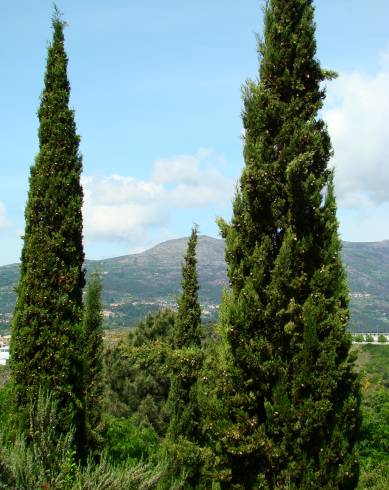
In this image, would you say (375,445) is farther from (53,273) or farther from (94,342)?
(53,273)

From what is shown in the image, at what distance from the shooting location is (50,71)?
12.3 meters

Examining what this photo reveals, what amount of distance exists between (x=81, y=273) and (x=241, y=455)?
5.59m

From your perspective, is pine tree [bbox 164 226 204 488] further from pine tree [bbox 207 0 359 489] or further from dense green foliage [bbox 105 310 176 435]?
pine tree [bbox 207 0 359 489]

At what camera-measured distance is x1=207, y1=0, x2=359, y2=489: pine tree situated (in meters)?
7.83

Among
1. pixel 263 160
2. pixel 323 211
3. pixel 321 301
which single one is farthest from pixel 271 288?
pixel 263 160

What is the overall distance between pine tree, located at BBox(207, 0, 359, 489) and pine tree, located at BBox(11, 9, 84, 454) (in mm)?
3862

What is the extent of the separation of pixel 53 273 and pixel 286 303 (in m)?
5.34

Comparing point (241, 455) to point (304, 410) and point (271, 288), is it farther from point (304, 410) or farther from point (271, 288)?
point (271, 288)

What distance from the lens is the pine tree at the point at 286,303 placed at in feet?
25.7

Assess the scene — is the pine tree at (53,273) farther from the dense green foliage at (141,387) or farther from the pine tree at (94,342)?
the dense green foliage at (141,387)

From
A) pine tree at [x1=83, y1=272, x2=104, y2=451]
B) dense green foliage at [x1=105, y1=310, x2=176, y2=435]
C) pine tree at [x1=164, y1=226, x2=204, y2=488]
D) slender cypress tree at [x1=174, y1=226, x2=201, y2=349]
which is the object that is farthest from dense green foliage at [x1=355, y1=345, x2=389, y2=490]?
dense green foliage at [x1=105, y1=310, x2=176, y2=435]

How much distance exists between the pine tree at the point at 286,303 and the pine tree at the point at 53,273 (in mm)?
3862

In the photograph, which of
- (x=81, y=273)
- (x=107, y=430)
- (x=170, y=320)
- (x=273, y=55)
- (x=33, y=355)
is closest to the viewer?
(x=273, y=55)

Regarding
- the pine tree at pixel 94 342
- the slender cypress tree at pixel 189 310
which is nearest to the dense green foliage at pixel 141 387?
the slender cypress tree at pixel 189 310
